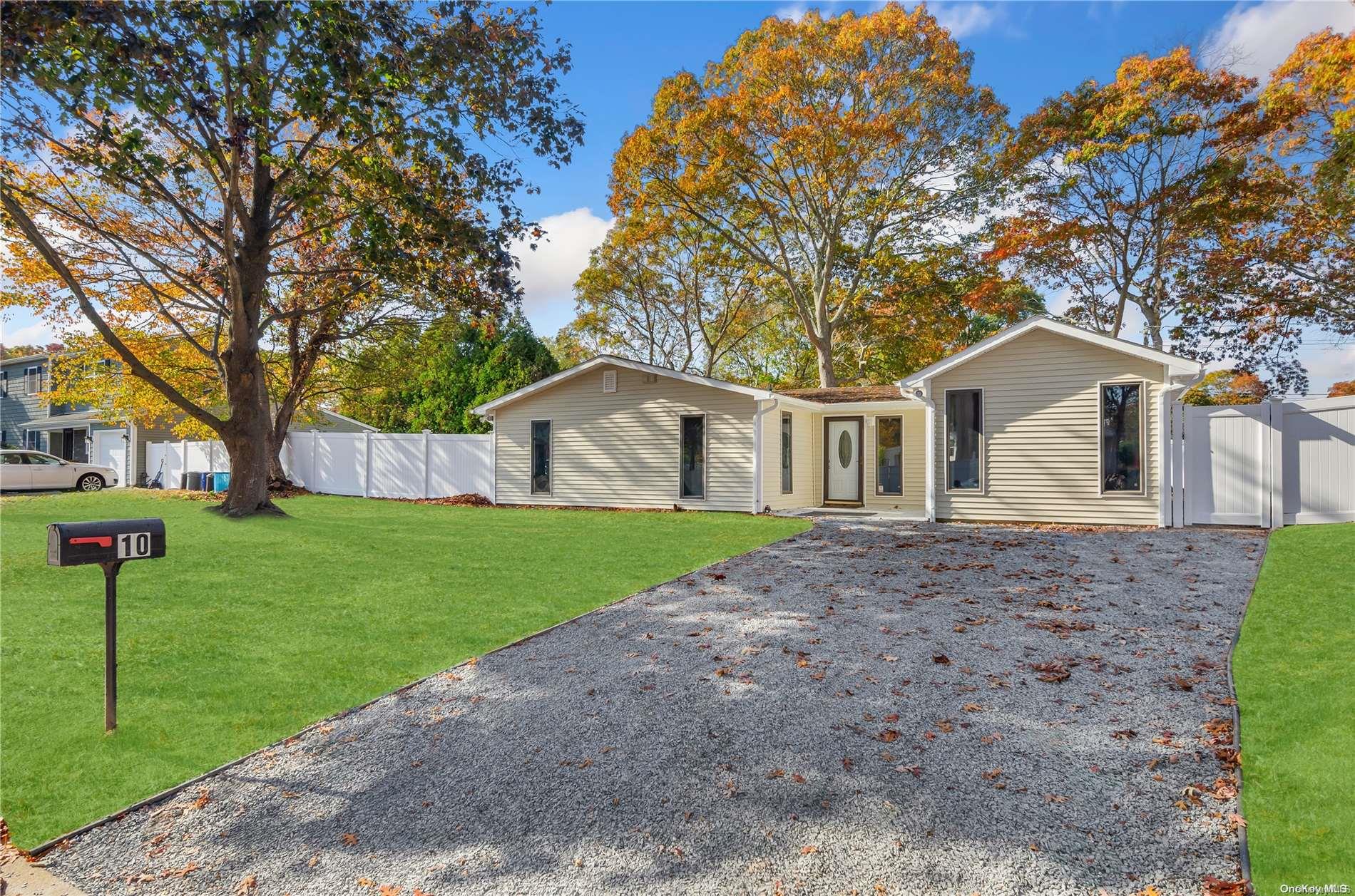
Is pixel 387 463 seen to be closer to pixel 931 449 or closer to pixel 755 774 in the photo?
pixel 931 449

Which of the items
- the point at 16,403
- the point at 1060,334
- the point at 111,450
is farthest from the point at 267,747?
the point at 16,403

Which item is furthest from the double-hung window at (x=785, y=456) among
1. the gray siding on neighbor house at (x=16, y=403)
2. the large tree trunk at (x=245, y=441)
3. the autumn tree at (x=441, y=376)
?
the gray siding on neighbor house at (x=16, y=403)

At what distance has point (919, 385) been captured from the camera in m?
13.7

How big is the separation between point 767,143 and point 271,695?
65.6ft

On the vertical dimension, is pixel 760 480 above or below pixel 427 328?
below

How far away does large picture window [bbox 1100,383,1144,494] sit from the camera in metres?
12.1

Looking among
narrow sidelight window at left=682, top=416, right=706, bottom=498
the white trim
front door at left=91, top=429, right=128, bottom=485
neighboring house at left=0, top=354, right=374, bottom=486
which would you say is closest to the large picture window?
narrow sidelight window at left=682, top=416, right=706, bottom=498

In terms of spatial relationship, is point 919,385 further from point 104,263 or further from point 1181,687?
point 104,263

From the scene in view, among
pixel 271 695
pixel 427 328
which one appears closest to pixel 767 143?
pixel 427 328

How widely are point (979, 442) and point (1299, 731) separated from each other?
32.3ft

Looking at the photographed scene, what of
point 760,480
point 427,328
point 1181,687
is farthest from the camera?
point 427,328

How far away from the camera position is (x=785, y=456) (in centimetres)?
1641

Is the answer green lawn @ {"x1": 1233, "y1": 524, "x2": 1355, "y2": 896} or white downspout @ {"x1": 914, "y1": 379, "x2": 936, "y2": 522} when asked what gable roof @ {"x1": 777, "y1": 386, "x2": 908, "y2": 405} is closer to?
white downspout @ {"x1": 914, "y1": 379, "x2": 936, "y2": 522}

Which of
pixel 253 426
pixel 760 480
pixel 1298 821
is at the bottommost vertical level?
pixel 1298 821
